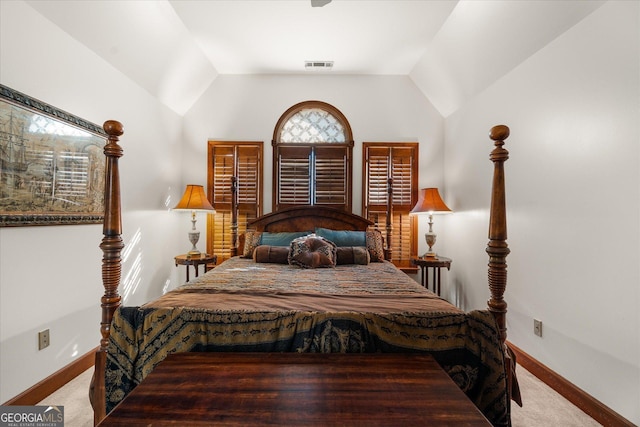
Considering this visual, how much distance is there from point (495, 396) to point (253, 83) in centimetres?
399

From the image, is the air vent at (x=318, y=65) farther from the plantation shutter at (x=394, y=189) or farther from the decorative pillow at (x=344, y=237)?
the decorative pillow at (x=344, y=237)

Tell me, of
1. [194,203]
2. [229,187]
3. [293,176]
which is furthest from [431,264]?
[194,203]

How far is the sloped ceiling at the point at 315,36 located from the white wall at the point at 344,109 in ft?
0.57

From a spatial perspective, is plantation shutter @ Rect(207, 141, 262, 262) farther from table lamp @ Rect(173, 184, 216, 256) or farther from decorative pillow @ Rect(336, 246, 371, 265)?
decorative pillow @ Rect(336, 246, 371, 265)

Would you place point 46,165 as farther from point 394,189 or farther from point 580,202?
point 580,202

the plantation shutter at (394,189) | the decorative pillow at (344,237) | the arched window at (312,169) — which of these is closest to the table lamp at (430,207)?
the plantation shutter at (394,189)

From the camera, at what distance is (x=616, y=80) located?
1780mm

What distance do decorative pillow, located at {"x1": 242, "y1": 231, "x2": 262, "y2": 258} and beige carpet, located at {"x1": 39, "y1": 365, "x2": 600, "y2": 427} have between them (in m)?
1.66

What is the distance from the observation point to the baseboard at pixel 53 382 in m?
1.88

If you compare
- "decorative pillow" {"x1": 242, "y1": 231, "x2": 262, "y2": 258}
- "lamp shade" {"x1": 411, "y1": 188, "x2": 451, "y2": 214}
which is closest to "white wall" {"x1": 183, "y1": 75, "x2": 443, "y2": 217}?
"lamp shade" {"x1": 411, "y1": 188, "x2": 451, "y2": 214}

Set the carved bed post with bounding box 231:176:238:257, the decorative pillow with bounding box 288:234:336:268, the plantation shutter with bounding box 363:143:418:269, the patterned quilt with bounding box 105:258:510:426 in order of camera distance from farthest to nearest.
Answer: the plantation shutter with bounding box 363:143:418:269 → the carved bed post with bounding box 231:176:238:257 → the decorative pillow with bounding box 288:234:336:268 → the patterned quilt with bounding box 105:258:510:426

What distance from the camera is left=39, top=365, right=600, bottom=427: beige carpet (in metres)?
1.84

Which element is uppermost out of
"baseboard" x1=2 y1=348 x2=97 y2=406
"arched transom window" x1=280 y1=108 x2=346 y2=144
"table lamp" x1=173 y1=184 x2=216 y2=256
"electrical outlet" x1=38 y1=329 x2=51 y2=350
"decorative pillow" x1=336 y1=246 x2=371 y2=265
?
"arched transom window" x1=280 y1=108 x2=346 y2=144

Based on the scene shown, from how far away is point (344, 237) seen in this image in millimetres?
3330
